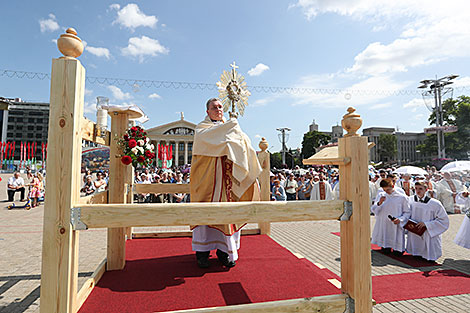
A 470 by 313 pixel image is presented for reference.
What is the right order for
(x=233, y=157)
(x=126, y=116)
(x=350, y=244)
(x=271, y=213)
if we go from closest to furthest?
(x=271, y=213) < (x=350, y=244) < (x=233, y=157) < (x=126, y=116)

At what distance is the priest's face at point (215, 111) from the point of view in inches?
166

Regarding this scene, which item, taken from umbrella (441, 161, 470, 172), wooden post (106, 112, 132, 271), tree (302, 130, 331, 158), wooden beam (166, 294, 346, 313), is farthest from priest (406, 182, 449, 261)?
tree (302, 130, 331, 158)

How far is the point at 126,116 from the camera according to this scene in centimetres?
394

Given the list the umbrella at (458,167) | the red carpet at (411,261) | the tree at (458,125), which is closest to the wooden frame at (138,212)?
the red carpet at (411,261)

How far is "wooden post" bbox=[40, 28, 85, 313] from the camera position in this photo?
2.08m

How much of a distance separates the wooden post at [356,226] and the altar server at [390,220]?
408cm

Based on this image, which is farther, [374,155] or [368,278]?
[374,155]

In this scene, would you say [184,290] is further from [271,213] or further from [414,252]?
[414,252]

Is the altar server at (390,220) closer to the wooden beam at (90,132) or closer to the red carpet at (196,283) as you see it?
the red carpet at (196,283)

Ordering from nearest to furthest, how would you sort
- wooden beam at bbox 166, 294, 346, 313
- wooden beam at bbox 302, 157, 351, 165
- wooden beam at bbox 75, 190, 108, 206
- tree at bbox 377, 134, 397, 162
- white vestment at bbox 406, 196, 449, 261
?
wooden beam at bbox 166, 294, 346, 313 → wooden beam at bbox 302, 157, 351, 165 → wooden beam at bbox 75, 190, 108, 206 → white vestment at bbox 406, 196, 449, 261 → tree at bbox 377, 134, 397, 162

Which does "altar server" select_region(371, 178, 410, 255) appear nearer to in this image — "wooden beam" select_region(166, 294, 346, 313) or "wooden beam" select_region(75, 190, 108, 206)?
"wooden beam" select_region(166, 294, 346, 313)

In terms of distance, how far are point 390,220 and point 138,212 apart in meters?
5.98

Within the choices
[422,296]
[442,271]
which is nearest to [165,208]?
[422,296]

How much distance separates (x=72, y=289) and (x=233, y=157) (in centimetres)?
219
